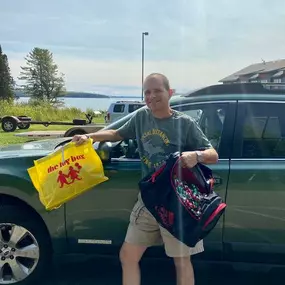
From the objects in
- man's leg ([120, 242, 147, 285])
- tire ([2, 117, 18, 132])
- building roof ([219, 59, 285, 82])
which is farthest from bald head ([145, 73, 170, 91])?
building roof ([219, 59, 285, 82])

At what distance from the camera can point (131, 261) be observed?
2.51 metres

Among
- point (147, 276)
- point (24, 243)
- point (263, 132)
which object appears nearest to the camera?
point (263, 132)

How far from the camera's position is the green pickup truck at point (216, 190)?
2889 mm

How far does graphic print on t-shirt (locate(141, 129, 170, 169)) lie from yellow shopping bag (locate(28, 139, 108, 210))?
43cm

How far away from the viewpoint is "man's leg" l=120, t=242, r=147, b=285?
2.50 meters

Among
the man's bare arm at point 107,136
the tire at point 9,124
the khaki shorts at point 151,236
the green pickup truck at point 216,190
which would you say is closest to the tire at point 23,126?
the tire at point 9,124

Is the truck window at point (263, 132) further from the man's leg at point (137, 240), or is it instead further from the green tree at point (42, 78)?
the green tree at point (42, 78)

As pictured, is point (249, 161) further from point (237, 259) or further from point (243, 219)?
point (237, 259)

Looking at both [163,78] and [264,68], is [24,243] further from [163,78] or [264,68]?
[264,68]

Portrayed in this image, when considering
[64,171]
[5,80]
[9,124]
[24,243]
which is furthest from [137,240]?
[5,80]

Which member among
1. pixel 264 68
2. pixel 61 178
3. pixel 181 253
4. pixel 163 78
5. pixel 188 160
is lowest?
pixel 181 253

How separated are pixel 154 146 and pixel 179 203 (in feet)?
1.39

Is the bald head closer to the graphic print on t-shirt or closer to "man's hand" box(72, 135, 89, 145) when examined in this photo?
the graphic print on t-shirt

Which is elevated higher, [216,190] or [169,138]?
[169,138]
